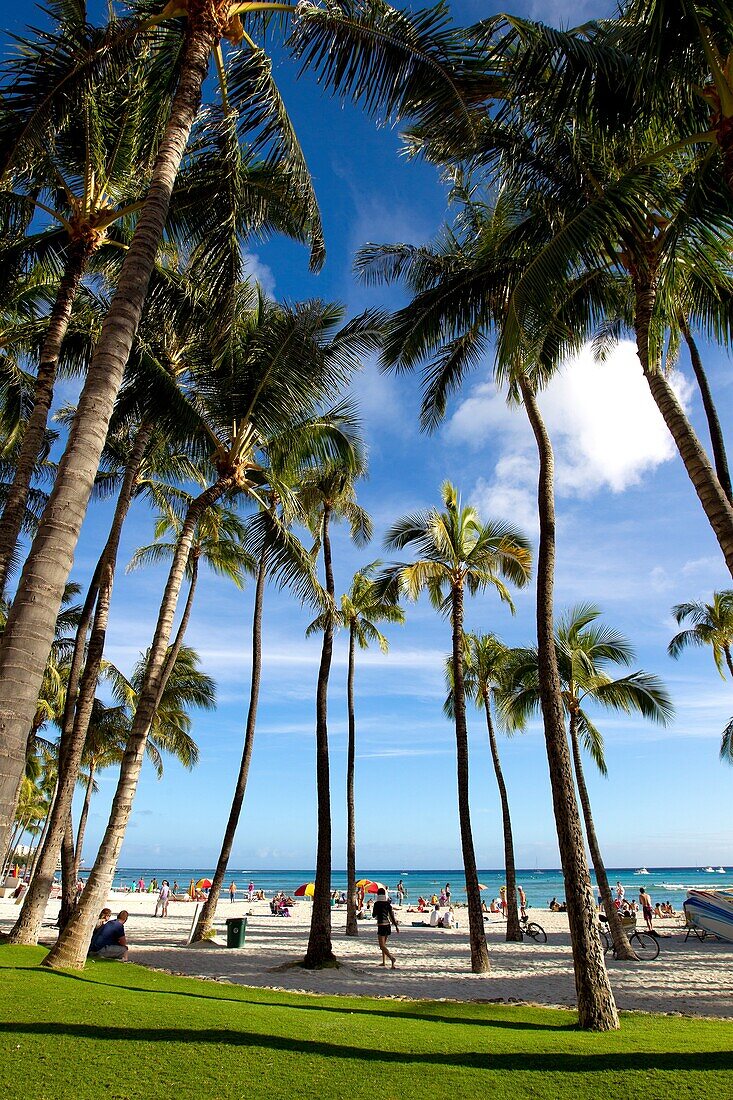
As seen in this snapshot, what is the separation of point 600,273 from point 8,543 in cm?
954

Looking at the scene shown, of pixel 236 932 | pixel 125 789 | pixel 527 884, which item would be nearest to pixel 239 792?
pixel 236 932

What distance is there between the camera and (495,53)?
7.51 m

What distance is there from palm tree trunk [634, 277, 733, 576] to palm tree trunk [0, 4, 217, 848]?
560cm

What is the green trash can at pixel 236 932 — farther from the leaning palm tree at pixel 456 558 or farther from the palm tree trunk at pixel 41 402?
the palm tree trunk at pixel 41 402

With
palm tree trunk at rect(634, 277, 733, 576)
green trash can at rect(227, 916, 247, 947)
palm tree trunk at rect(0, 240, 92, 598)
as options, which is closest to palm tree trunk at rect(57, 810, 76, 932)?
green trash can at rect(227, 916, 247, 947)

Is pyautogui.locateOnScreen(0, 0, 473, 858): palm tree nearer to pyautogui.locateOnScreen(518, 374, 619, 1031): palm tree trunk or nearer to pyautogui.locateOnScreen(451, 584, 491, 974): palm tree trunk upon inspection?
pyautogui.locateOnScreen(518, 374, 619, 1031): palm tree trunk

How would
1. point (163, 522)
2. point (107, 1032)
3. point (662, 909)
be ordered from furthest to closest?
point (662, 909), point (163, 522), point (107, 1032)

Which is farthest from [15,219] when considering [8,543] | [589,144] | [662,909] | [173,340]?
[662,909]

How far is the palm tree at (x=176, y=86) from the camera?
5094 mm

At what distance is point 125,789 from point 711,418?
10.5 meters

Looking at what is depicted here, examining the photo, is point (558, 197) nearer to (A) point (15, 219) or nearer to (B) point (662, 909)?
(A) point (15, 219)

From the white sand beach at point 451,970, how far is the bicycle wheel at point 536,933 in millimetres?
461

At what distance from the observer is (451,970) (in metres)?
15.1

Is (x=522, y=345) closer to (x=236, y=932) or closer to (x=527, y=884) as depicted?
(x=236, y=932)
